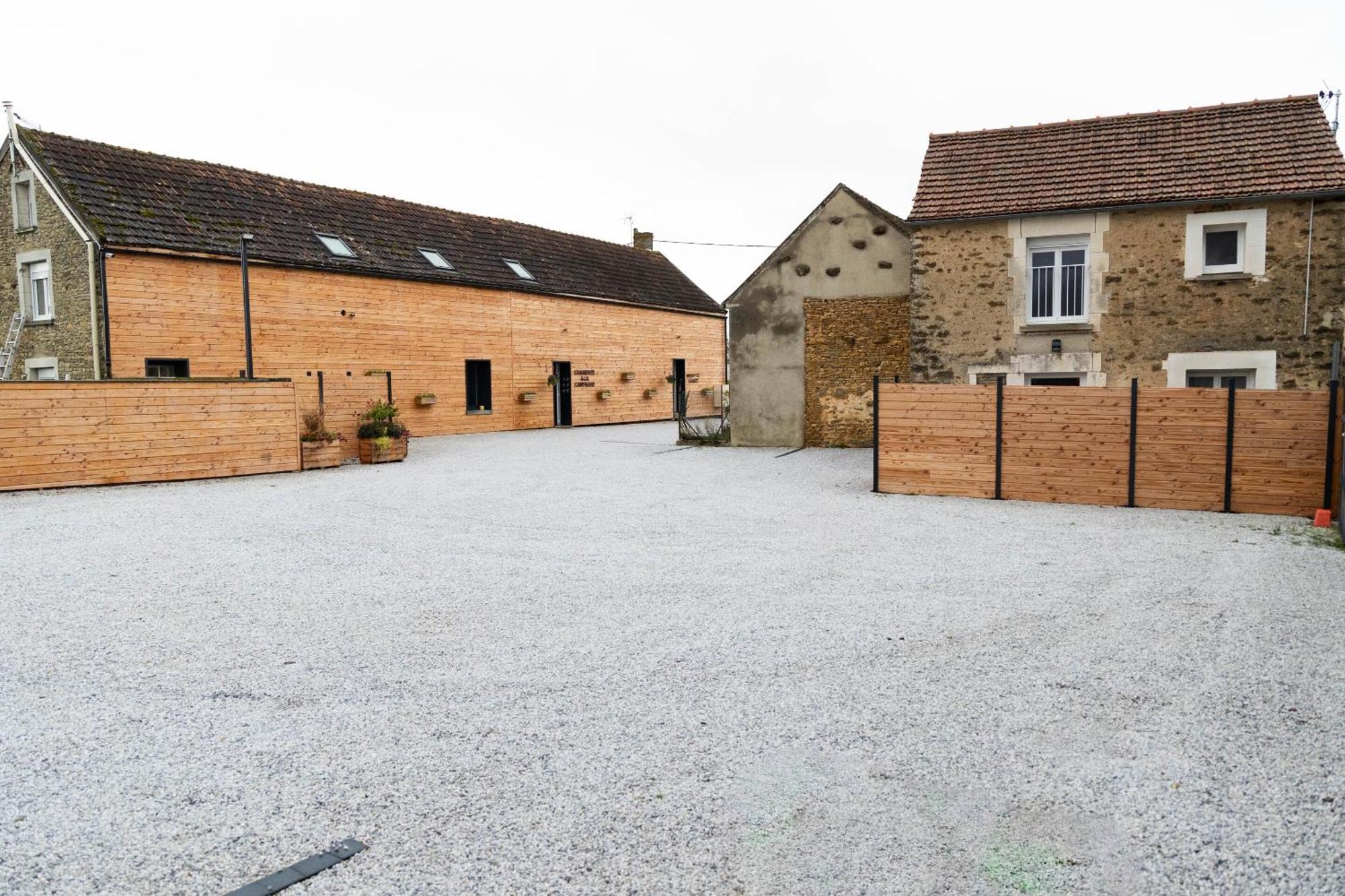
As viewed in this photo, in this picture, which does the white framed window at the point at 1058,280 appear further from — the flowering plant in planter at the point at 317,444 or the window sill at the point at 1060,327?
the flowering plant in planter at the point at 317,444

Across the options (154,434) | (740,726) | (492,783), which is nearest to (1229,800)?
(740,726)

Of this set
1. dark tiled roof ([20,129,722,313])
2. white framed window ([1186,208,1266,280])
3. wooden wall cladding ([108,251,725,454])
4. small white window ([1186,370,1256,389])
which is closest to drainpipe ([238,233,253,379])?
wooden wall cladding ([108,251,725,454])

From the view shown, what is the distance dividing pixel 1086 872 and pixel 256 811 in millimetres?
3178

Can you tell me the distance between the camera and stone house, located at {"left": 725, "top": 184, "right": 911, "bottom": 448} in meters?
20.9

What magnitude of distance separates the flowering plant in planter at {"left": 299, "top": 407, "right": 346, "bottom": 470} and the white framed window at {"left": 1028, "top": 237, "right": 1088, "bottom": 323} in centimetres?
1362

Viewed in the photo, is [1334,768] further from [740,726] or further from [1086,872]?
[740,726]

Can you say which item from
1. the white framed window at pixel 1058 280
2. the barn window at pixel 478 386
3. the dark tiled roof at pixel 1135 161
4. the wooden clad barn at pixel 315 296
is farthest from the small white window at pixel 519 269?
the white framed window at pixel 1058 280

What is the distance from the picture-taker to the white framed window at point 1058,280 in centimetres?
1691

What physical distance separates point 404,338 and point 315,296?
2.86 meters

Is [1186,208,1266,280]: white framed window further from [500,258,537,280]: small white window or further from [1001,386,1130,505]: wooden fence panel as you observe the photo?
[500,258,537,280]: small white window

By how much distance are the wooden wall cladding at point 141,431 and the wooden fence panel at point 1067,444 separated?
12.9 metres

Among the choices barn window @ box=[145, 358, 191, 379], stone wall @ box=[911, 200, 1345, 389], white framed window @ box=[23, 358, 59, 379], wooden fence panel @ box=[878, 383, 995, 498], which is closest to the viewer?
wooden fence panel @ box=[878, 383, 995, 498]

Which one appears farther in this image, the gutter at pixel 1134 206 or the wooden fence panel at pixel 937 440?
the gutter at pixel 1134 206

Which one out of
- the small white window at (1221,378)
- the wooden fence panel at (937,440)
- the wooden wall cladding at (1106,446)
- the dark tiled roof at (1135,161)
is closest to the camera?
the wooden wall cladding at (1106,446)
